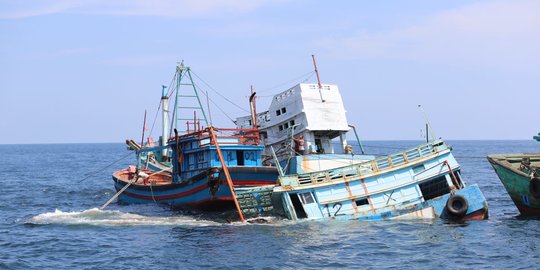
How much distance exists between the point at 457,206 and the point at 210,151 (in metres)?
14.6

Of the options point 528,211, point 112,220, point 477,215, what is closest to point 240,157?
point 112,220

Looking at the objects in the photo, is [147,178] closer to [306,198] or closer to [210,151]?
[210,151]

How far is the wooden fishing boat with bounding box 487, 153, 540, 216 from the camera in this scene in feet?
102

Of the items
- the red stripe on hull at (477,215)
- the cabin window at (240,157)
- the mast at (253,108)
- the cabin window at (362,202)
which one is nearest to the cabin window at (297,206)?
the cabin window at (362,202)

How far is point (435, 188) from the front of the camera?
100ft

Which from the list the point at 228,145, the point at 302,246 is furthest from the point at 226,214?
the point at 302,246

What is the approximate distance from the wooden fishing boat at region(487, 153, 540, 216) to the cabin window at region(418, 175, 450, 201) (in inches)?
157

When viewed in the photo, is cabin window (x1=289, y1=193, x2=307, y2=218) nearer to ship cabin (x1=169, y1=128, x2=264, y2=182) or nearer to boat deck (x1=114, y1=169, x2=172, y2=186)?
ship cabin (x1=169, y1=128, x2=264, y2=182)

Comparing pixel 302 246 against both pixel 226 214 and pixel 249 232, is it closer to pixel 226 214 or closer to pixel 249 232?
pixel 249 232

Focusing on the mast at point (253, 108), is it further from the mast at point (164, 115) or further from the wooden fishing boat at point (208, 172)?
the mast at point (164, 115)

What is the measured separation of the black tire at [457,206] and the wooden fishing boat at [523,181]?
13.5 feet

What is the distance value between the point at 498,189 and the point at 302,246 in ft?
100

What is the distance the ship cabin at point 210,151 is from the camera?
3734cm

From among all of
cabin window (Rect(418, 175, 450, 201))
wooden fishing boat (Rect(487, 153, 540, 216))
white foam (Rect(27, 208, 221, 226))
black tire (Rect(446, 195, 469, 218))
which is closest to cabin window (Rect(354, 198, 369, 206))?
cabin window (Rect(418, 175, 450, 201))
